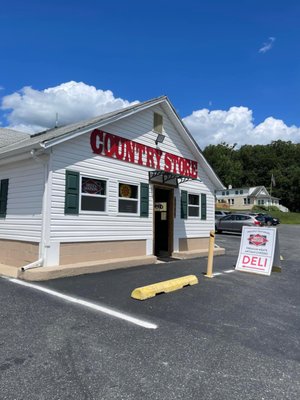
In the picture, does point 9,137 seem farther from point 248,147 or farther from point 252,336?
point 248,147

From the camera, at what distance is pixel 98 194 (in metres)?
9.73

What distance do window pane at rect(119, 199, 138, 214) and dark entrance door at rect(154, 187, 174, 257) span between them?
86.7 inches

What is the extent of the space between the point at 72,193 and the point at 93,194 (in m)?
0.82

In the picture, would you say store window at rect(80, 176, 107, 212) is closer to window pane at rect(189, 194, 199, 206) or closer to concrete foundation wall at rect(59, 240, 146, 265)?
concrete foundation wall at rect(59, 240, 146, 265)

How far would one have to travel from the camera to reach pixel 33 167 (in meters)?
8.97

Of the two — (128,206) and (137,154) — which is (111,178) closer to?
(128,206)

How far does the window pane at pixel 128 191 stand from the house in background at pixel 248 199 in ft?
195

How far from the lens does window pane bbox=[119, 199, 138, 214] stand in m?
10.5

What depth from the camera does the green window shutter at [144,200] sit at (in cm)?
1116

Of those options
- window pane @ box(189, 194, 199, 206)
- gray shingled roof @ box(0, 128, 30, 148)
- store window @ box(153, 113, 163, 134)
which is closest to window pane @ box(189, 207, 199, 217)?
window pane @ box(189, 194, 199, 206)

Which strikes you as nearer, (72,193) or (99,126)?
(72,193)

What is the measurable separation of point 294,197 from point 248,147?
26.6 metres

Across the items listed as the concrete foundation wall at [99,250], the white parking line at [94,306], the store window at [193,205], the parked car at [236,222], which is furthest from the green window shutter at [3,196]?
the parked car at [236,222]

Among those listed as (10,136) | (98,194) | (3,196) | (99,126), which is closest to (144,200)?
(98,194)
